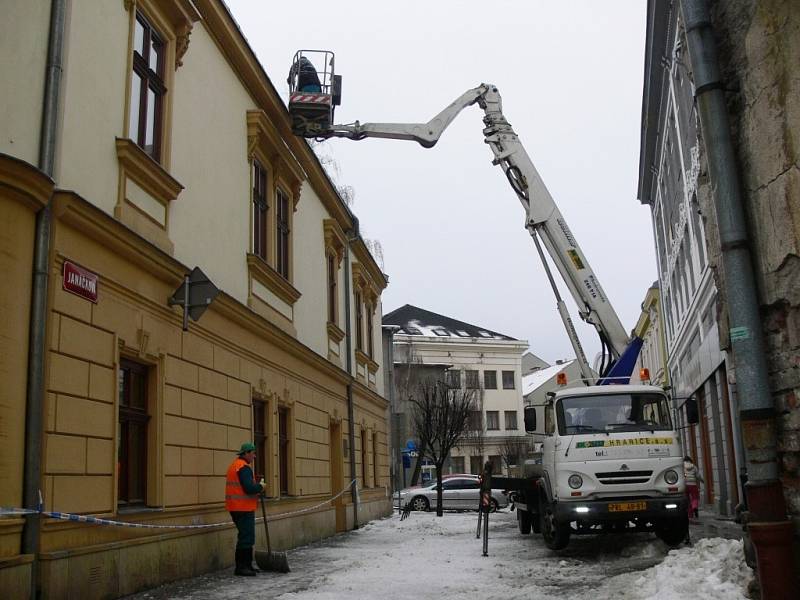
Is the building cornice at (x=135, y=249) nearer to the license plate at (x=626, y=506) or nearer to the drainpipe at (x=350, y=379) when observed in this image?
the license plate at (x=626, y=506)

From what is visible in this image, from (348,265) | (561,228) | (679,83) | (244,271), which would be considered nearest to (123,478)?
(244,271)

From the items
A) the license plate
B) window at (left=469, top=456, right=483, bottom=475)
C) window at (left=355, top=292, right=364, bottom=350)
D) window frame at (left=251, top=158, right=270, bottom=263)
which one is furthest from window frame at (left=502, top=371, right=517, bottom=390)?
the license plate

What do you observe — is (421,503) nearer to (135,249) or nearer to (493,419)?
(135,249)

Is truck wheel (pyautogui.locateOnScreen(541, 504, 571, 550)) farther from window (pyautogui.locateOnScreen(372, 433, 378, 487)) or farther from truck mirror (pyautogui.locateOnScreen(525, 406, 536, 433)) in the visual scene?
window (pyautogui.locateOnScreen(372, 433, 378, 487))

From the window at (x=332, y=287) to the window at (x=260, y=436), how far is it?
5.55 m

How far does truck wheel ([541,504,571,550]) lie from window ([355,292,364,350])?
10.4 metres

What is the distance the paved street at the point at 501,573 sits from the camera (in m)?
8.12

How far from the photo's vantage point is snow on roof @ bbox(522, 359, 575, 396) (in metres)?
75.2

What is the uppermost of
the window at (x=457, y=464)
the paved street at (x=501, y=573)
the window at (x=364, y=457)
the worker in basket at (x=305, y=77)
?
the worker in basket at (x=305, y=77)

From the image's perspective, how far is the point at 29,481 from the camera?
273 inches

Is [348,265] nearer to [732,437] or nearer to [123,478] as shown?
[732,437]

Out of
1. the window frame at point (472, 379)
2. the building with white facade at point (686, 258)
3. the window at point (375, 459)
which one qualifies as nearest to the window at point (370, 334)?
the window at point (375, 459)

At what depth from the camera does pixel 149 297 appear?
9477mm

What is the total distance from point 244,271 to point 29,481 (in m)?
6.38
